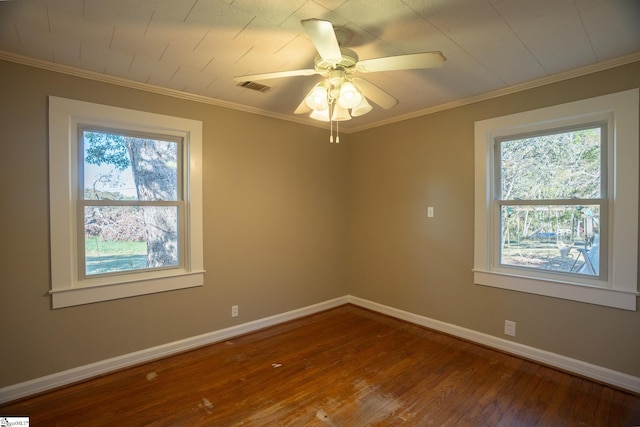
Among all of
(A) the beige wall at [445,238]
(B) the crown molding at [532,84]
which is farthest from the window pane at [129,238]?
(B) the crown molding at [532,84]

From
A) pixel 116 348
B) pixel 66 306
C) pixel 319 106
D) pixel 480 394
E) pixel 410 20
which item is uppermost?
pixel 410 20

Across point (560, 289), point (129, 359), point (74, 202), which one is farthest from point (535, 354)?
point (74, 202)

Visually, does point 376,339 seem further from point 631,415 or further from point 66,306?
point 66,306

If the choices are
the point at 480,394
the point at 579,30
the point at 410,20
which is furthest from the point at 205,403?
the point at 579,30

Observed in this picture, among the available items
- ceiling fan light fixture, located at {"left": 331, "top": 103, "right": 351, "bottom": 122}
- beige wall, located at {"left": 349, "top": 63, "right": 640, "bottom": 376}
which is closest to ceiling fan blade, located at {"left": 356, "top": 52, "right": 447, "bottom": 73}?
ceiling fan light fixture, located at {"left": 331, "top": 103, "right": 351, "bottom": 122}

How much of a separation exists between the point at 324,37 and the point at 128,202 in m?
2.19

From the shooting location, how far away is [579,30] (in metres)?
1.81

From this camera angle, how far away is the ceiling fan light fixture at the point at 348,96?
1.73 metres

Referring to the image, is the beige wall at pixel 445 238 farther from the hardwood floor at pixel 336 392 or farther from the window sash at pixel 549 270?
the hardwood floor at pixel 336 392

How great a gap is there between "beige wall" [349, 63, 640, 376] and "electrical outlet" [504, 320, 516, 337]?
35 mm

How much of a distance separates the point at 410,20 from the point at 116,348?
3202 mm

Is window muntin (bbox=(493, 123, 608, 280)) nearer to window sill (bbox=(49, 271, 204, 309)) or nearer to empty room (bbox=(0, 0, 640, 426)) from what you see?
empty room (bbox=(0, 0, 640, 426))

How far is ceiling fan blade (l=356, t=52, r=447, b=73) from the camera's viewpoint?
150cm

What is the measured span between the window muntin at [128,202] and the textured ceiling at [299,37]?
21.9 inches
